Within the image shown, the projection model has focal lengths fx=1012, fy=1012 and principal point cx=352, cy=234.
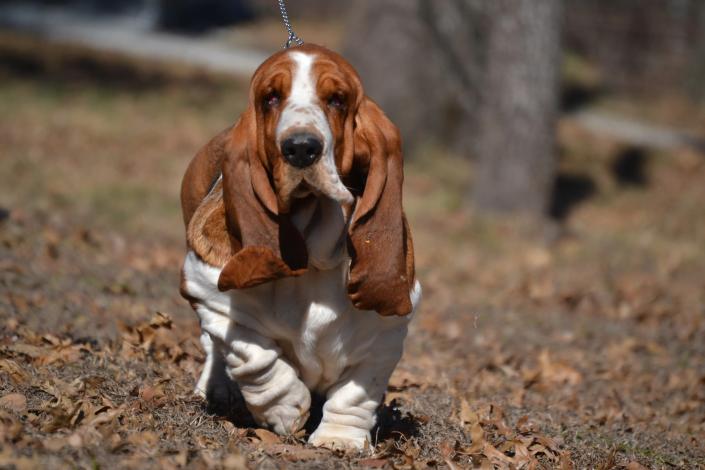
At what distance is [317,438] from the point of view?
4.37 meters

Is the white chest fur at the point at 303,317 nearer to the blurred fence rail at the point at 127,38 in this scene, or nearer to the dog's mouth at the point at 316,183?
the dog's mouth at the point at 316,183

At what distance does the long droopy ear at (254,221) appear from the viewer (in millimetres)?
3781

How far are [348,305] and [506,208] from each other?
8.32 m

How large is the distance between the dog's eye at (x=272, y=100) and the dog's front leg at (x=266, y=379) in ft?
3.14

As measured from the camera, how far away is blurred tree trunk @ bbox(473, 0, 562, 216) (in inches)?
461

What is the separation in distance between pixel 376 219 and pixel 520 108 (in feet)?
27.5

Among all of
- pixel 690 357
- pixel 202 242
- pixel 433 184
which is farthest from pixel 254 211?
pixel 433 184

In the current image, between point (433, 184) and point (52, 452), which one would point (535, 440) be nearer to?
point (52, 452)

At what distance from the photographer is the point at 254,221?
12.5 feet

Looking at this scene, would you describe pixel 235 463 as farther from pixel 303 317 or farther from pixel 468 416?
pixel 468 416

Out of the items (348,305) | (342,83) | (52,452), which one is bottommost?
(52,452)

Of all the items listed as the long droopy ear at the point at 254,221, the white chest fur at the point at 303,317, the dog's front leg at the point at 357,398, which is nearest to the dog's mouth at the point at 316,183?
the long droopy ear at the point at 254,221

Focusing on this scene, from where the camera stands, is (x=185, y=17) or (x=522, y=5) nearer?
(x=522, y=5)

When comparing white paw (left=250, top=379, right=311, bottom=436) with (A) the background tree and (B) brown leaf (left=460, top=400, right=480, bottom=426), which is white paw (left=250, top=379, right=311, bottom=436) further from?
(A) the background tree
